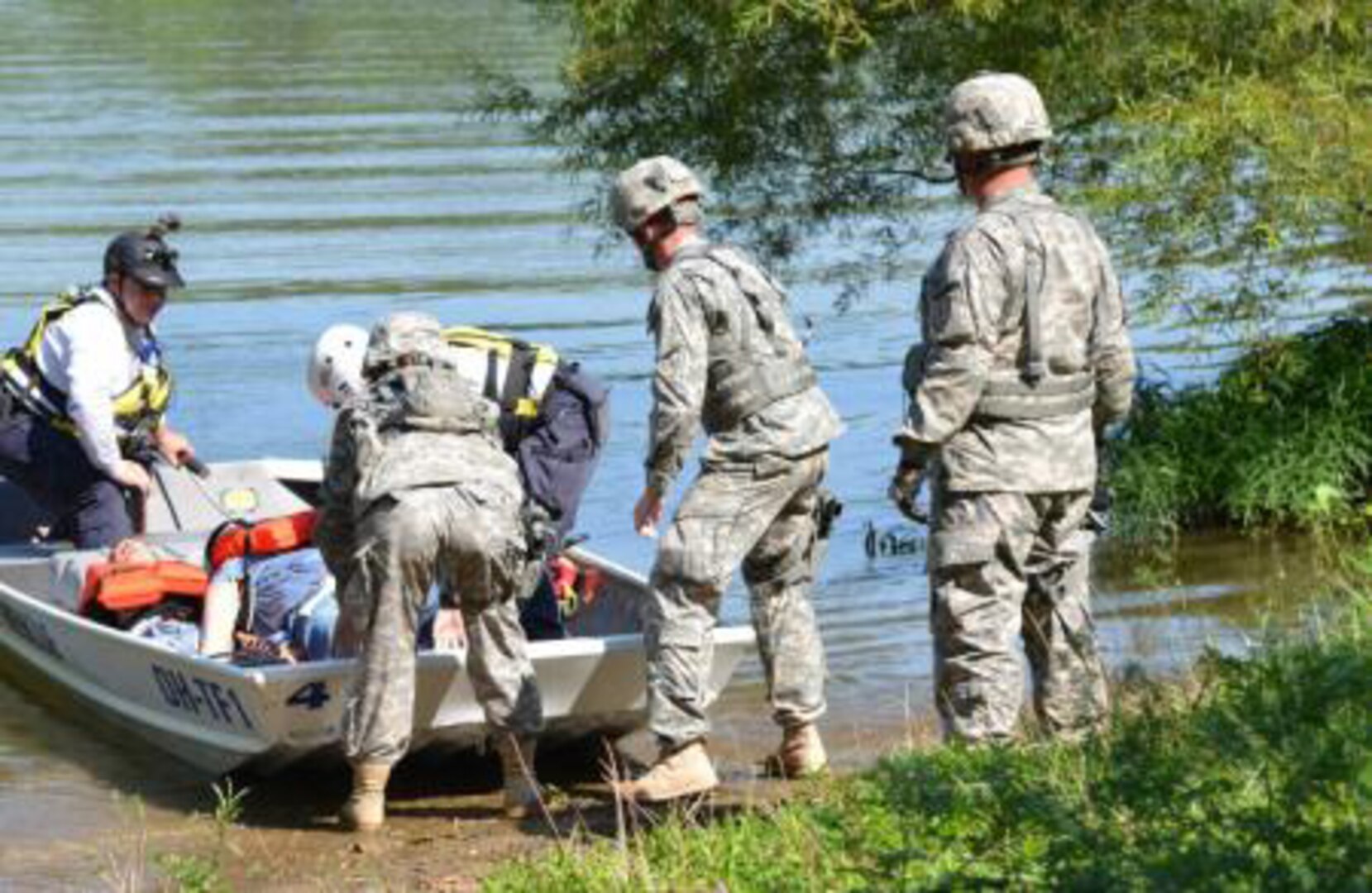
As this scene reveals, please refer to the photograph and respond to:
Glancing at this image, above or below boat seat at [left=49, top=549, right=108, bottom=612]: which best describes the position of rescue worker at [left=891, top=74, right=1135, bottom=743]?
above

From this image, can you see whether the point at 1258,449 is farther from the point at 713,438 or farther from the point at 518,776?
the point at 518,776

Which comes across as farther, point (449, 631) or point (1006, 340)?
point (449, 631)

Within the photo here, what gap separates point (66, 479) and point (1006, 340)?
598 centimetres

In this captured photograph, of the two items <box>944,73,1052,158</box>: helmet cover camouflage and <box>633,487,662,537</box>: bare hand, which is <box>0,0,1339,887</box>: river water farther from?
<box>944,73,1052,158</box>: helmet cover camouflage

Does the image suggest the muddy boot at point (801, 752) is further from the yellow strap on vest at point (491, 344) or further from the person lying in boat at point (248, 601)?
the yellow strap on vest at point (491, 344)

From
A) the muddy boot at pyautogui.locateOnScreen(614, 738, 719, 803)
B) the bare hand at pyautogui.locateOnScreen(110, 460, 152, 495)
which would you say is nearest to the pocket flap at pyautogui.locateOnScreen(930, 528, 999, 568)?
the muddy boot at pyautogui.locateOnScreen(614, 738, 719, 803)

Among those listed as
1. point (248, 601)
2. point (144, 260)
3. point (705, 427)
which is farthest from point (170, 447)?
point (705, 427)

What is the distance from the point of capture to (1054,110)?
52.6ft

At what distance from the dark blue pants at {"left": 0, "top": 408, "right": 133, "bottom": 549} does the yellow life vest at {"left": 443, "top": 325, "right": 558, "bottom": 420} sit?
9.82 feet

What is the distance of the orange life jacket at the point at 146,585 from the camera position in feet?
41.0

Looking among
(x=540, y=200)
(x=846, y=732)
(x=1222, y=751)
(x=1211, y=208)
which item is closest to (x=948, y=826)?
(x=1222, y=751)

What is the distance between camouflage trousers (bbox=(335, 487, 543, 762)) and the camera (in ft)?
34.0

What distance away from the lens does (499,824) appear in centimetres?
1072

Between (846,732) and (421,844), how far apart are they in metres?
2.31
